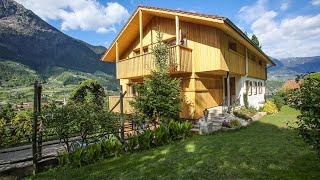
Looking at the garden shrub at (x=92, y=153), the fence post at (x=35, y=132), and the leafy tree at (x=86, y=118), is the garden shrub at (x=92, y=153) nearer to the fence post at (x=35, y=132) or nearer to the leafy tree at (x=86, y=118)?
the leafy tree at (x=86, y=118)

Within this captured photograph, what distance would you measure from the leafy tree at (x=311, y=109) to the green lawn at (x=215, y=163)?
1128mm

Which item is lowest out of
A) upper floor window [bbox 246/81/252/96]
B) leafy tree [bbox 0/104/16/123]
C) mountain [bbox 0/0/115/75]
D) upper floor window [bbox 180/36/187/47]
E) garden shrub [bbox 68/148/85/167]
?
garden shrub [bbox 68/148/85/167]

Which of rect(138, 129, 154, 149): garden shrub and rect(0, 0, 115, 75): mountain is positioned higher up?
rect(0, 0, 115, 75): mountain

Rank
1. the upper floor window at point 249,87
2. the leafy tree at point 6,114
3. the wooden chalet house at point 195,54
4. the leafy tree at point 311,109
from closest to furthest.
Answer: the leafy tree at point 311,109, the wooden chalet house at point 195,54, the leafy tree at point 6,114, the upper floor window at point 249,87

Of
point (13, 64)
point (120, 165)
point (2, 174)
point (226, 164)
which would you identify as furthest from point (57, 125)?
point (13, 64)

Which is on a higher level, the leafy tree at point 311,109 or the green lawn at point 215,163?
the leafy tree at point 311,109

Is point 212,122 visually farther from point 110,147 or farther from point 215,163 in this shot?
point 110,147

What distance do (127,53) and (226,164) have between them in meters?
17.3

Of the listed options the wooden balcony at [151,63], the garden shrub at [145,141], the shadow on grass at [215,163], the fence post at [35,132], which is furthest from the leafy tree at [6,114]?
the shadow on grass at [215,163]

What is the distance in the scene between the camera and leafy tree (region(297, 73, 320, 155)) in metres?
4.12

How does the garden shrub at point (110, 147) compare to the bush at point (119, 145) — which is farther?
the garden shrub at point (110, 147)

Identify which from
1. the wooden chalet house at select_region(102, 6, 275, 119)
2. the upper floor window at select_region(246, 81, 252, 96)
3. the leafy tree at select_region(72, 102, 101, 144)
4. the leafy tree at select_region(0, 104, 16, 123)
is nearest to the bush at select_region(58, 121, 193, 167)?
the leafy tree at select_region(72, 102, 101, 144)

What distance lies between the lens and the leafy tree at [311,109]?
412cm

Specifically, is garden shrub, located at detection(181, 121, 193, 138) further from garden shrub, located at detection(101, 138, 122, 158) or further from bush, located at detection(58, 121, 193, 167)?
garden shrub, located at detection(101, 138, 122, 158)
